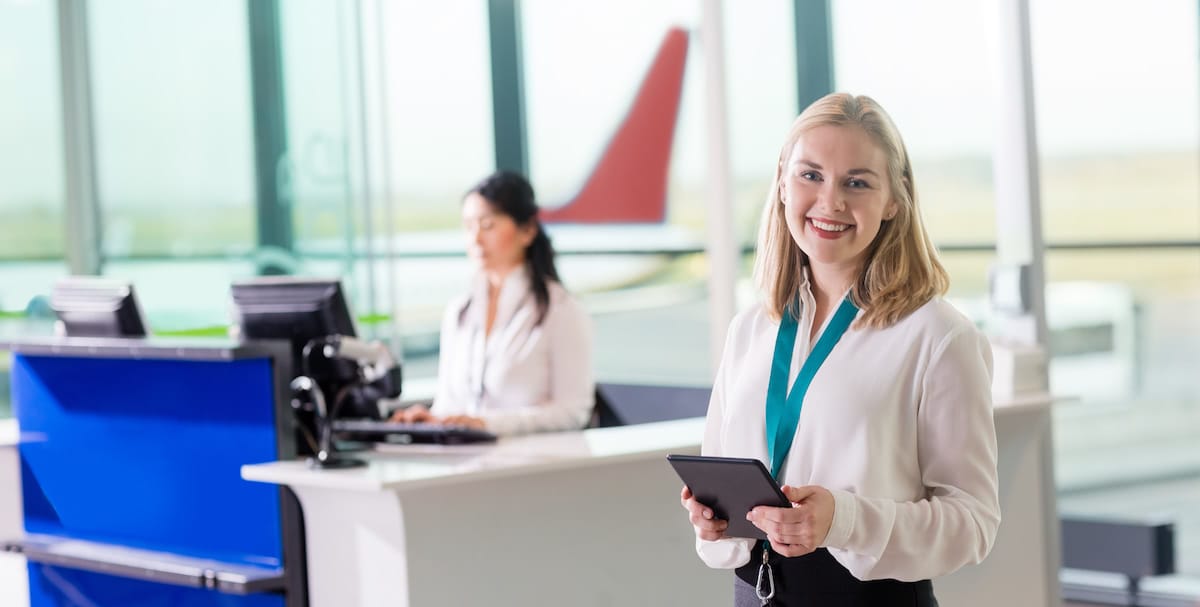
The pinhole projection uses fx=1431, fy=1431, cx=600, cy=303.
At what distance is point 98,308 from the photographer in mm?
3941

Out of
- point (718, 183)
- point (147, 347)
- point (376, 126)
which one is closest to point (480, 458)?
point (147, 347)

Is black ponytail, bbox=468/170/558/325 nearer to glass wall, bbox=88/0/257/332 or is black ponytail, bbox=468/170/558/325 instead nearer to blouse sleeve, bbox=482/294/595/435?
blouse sleeve, bbox=482/294/595/435

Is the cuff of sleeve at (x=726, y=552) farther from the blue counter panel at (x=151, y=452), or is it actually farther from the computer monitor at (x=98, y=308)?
the computer monitor at (x=98, y=308)

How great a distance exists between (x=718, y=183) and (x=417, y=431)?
223cm

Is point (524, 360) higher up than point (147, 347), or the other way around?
point (147, 347)

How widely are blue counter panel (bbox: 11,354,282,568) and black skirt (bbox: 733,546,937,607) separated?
174 centimetres

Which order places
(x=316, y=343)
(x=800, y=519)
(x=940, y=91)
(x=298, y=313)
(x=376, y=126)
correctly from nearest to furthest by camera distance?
1. (x=800, y=519)
2. (x=316, y=343)
3. (x=298, y=313)
4. (x=940, y=91)
5. (x=376, y=126)

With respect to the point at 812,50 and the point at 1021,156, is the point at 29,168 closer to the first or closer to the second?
the point at 812,50

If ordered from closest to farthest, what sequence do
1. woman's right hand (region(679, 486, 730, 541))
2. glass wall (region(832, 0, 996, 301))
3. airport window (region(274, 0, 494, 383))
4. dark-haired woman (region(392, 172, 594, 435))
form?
woman's right hand (region(679, 486, 730, 541))
dark-haired woman (region(392, 172, 594, 435))
glass wall (region(832, 0, 996, 301))
airport window (region(274, 0, 494, 383))

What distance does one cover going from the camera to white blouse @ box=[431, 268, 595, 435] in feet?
14.2

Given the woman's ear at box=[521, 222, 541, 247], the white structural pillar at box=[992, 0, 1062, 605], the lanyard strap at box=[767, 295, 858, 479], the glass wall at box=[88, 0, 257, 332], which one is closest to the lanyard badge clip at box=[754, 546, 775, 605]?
the lanyard strap at box=[767, 295, 858, 479]

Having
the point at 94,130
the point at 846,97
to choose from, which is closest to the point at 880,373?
the point at 846,97

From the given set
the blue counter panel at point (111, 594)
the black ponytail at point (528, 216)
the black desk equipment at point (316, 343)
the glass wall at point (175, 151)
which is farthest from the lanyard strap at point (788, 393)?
the glass wall at point (175, 151)

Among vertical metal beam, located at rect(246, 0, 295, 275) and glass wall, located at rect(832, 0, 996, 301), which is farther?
vertical metal beam, located at rect(246, 0, 295, 275)
